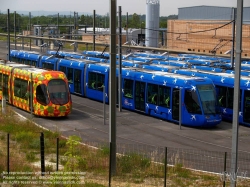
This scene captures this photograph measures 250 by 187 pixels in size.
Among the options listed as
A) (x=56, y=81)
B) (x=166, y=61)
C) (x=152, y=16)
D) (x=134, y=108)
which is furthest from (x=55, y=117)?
(x=152, y=16)

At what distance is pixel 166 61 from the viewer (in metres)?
39.4

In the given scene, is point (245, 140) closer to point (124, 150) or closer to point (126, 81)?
point (124, 150)

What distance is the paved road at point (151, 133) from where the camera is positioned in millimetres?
20344

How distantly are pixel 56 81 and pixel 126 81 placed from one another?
4.65 meters

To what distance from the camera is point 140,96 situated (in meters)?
28.1

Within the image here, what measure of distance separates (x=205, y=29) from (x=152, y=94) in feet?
129

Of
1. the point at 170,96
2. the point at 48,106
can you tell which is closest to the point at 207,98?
the point at 170,96

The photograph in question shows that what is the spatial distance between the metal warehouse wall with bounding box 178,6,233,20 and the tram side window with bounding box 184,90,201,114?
138 ft

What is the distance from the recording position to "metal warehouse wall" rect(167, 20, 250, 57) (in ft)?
197

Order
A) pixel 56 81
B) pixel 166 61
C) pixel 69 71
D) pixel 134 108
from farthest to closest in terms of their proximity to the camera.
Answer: pixel 166 61 < pixel 69 71 < pixel 134 108 < pixel 56 81

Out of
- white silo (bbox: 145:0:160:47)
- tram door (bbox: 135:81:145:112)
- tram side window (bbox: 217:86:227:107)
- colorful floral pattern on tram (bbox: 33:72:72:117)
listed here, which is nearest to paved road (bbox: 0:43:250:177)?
colorful floral pattern on tram (bbox: 33:72:72:117)

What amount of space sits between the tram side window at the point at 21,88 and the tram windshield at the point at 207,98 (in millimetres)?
8484

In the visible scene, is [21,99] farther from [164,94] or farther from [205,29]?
[205,29]

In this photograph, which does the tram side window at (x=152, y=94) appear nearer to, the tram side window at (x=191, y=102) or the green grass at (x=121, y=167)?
the tram side window at (x=191, y=102)
